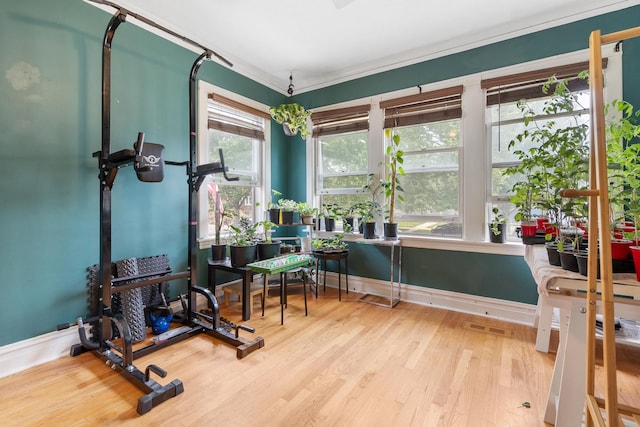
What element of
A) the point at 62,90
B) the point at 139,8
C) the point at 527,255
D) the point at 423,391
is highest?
the point at 139,8

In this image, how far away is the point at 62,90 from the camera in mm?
2064

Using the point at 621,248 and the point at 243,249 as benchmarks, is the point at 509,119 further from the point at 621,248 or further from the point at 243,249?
the point at 243,249

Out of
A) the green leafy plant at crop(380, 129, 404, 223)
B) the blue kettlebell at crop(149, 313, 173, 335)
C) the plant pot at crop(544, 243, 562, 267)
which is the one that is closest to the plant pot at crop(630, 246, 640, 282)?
the plant pot at crop(544, 243, 562, 267)

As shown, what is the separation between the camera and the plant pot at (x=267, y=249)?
9.52 feet

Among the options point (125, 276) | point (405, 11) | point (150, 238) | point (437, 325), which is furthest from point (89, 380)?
point (405, 11)

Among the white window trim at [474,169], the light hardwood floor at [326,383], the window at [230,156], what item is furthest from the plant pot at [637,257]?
the window at [230,156]

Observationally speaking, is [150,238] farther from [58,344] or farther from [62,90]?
[62,90]

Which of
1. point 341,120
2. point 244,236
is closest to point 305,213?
point 244,236

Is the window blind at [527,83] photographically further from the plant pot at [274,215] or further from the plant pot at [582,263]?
the plant pot at [274,215]

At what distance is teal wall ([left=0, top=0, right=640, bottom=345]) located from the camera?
188cm

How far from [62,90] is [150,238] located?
1.25 m

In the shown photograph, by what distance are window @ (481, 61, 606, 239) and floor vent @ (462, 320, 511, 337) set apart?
88 cm

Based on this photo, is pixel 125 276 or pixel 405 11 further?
pixel 405 11

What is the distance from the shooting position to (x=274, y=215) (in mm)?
3252
